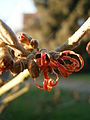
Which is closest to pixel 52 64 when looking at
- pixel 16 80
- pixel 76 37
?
pixel 76 37

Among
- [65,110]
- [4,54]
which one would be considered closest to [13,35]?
[4,54]

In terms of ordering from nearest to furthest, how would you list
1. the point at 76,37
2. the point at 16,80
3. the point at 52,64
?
the point at 76,37, the point at 52,64, the point at 16,80

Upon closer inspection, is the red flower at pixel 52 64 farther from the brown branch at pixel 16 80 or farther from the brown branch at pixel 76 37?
the brown branch at pixel 16 80

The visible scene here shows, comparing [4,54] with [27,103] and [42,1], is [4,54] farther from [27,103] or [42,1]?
[42,1]

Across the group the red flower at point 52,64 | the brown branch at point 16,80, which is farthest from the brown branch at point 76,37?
the brown branch at point 16,80

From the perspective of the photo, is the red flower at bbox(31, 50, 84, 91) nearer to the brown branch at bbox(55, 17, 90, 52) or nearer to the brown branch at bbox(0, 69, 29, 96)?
the brown branch at bbox(55, 17, 90, 52)

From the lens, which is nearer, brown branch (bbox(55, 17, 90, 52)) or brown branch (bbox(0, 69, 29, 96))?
brown branch (bbox(55, 17, 90, 52))

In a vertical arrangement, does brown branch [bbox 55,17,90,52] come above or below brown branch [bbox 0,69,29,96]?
below

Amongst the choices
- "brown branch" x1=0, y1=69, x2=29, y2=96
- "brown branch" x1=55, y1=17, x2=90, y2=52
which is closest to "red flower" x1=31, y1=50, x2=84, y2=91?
"brown branch" x1=55, y1=17, x2=90, y2=52

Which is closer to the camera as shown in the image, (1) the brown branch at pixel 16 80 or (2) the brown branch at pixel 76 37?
(2) the brown branch at pixel 76 37

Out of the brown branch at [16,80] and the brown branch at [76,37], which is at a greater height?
the brown branch at [16,80]

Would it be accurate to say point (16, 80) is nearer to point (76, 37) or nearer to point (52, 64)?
point (52, 64)
